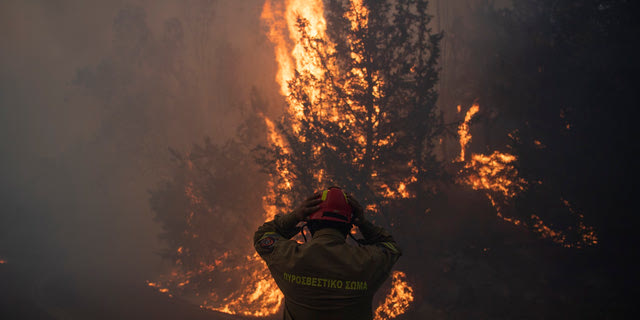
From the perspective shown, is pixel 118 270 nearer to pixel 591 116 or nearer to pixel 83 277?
pixel 83 277

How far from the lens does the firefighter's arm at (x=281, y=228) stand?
247 centimetres

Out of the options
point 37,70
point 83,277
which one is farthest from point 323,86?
point 37,70

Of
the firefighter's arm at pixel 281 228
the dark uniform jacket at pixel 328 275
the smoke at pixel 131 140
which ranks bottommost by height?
the dark uniform jacket at pixel 328 275

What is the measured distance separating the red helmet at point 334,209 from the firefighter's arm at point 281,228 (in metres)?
0.05

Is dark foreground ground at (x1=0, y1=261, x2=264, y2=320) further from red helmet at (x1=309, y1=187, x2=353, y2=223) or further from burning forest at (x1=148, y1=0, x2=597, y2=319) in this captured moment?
red helmet at (x1=309, y1=187, x2=353, y2=223)

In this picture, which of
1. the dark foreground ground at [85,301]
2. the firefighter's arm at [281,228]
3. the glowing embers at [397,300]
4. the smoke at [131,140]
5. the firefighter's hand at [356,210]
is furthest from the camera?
the smoke at [131,140]

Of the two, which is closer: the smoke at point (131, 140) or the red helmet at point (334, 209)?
the red helmet at point (334, 209)

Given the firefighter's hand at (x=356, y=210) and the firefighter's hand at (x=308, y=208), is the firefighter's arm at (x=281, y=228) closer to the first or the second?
the firefighter's hand at (x=308, y=208)

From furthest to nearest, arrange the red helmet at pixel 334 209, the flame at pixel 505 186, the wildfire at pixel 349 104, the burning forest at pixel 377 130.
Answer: the wildfire at pixel 349 104
the burning forest at pixel 377 130
the flame at pixel 505 186
the red helmet at pixel 334 209

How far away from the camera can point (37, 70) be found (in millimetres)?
110562

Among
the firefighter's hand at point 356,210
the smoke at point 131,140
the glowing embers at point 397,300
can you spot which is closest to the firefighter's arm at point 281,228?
the firefighter's hand at point 356,210

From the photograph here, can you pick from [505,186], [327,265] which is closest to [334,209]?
[327,265]

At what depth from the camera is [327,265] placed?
88.6 inches

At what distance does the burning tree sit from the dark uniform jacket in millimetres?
9401
